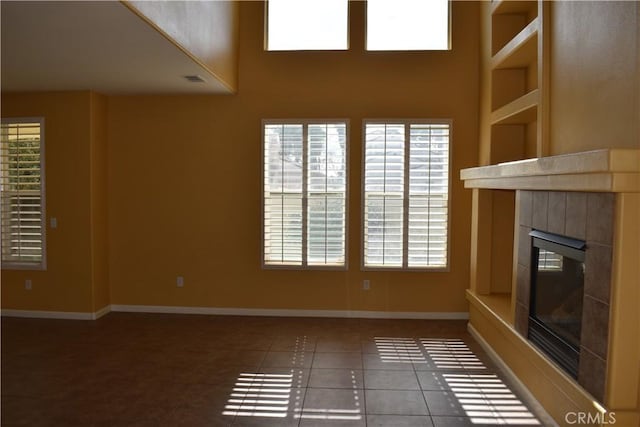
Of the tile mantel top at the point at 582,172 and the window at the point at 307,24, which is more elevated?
the window at the point at 307,24

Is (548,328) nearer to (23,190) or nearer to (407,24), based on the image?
(407,24)

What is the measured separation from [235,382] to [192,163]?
2.86 meters

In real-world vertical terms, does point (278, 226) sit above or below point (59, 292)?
above

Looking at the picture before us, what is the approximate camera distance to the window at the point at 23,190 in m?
5.49

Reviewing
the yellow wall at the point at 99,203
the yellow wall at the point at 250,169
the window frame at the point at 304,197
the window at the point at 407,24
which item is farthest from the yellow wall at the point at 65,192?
the window at the point at 407,24

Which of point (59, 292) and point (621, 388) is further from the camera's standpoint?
point (59, 292)

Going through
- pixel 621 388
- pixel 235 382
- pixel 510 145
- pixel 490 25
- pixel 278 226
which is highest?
pixel 490 25

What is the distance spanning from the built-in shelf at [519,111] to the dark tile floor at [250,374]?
2.28 metres

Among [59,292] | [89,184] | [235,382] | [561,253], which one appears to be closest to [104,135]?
[89,184]

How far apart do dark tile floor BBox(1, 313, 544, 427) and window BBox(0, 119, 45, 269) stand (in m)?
0.79

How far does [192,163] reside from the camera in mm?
5688

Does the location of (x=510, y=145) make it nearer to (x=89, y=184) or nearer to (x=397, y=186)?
(x=397, y=186)

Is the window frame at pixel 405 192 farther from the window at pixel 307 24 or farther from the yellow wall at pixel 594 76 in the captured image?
the yellow wall at pixel 594 76

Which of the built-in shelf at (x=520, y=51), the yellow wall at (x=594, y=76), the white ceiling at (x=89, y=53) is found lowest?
the yellow wall at (x=594, y=76)
